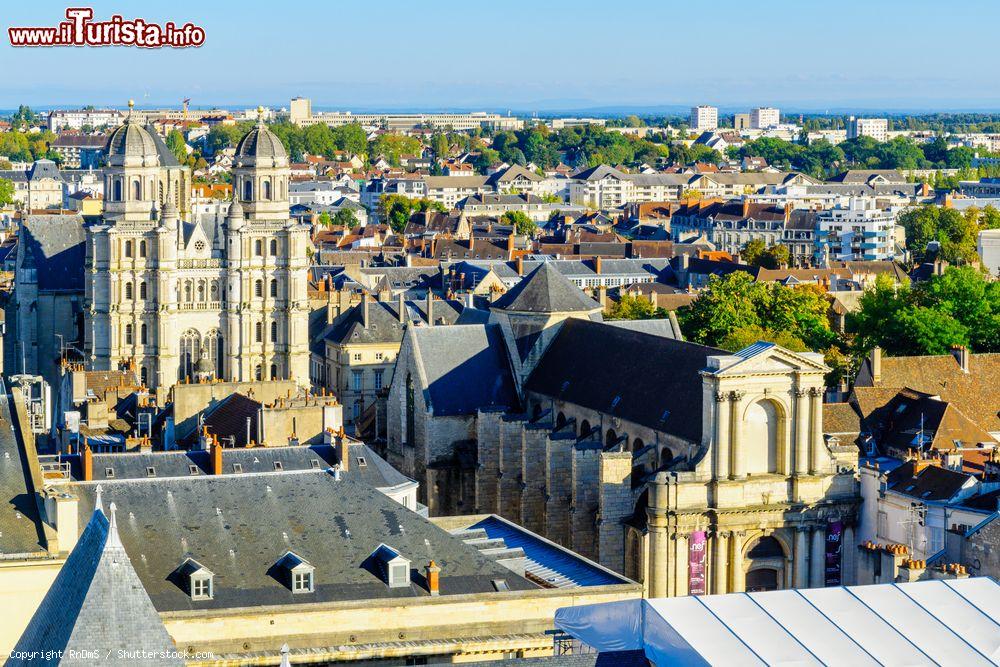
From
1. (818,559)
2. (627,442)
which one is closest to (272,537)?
(818,559)

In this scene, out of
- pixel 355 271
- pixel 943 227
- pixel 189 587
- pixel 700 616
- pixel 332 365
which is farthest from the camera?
pixel 943 227

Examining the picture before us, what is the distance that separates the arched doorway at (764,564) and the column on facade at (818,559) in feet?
2.90

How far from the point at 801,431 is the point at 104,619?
32.6 meters

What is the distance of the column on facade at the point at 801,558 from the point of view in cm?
5612

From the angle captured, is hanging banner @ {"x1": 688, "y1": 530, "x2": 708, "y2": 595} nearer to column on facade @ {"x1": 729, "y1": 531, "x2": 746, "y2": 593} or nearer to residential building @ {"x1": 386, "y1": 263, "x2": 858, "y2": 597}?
residential building @ {"x1": 386, "y1": 263, "x2": 858, "y2": 597}

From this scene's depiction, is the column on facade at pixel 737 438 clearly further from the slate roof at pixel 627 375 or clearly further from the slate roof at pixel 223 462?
the slate roof at pixel 223 462

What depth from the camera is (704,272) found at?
445ft

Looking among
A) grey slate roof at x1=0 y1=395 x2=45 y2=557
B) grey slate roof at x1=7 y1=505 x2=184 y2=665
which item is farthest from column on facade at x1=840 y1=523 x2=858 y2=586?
grey slate roof at x1=7 y1=505 x2=184 y2=665

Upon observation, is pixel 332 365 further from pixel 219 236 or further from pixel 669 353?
pixel 669 353

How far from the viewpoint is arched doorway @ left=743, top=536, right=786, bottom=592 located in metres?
56.4

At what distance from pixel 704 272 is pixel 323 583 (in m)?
97.6

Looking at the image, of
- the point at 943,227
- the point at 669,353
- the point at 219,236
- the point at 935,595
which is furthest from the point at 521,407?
the point at 943,227

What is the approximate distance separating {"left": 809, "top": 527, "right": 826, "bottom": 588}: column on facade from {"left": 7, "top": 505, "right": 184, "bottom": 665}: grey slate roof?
1243 inches

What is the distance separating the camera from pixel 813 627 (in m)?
29.5
